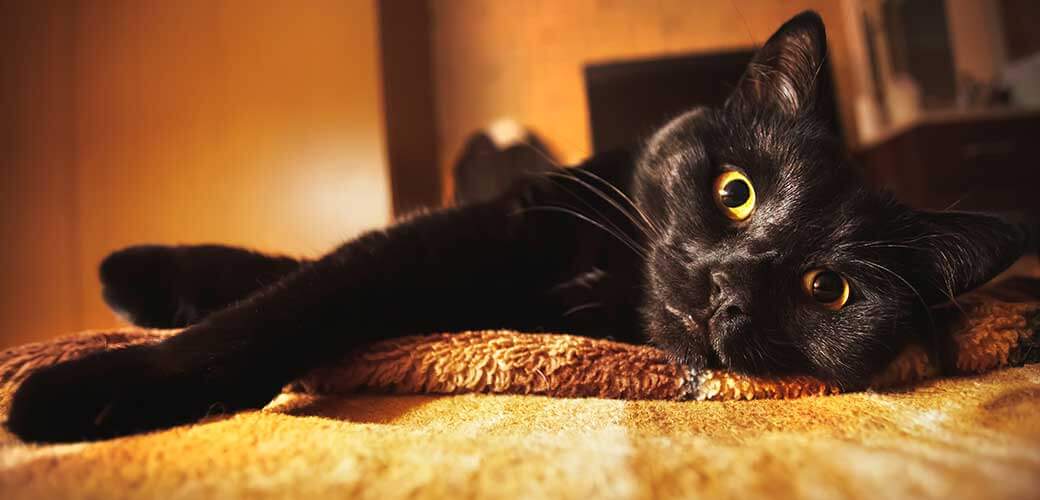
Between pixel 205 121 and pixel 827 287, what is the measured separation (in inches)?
103

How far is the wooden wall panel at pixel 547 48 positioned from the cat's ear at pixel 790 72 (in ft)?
7.58

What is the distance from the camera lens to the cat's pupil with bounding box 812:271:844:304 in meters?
0.69

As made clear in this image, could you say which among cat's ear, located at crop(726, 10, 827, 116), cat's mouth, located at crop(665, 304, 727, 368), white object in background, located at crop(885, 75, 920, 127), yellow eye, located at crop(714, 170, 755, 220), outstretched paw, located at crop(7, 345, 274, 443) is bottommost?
cat's mouth, located at crop(665, 304, 727, 368)

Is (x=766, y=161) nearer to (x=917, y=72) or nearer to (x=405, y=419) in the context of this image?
(x=405, y=419)

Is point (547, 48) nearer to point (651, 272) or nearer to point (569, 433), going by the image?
point (651, 272)

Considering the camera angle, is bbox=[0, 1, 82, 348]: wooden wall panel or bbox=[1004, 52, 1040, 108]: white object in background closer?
bbox=[0, 1, 82, 348]: wooden wall panel

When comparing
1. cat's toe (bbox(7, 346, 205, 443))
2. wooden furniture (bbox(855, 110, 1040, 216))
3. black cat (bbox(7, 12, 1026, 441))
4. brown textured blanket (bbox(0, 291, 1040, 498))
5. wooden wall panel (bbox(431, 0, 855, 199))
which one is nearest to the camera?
brown textured blanket (bbox(0, 291, 1040, 498))

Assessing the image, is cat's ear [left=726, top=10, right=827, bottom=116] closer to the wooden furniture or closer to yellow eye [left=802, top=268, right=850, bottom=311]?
yellow eye [left=802, top=268, right=850, bottom=311]

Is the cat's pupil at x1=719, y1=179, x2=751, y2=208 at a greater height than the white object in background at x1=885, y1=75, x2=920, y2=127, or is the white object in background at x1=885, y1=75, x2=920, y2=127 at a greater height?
the white object in background at x1=885, y1=75, x2=920, y2=127

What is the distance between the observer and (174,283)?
0.84 m

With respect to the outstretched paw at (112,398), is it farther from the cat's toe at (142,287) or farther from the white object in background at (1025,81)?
the white object in background at (1025,81)

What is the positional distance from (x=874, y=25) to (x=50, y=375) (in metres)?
3.87

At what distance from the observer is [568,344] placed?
25.5 inches

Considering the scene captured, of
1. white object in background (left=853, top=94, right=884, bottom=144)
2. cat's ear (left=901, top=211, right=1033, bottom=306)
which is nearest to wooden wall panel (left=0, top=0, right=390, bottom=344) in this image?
cat's ear (left=901, top=211, right=1033, bottom=306)
